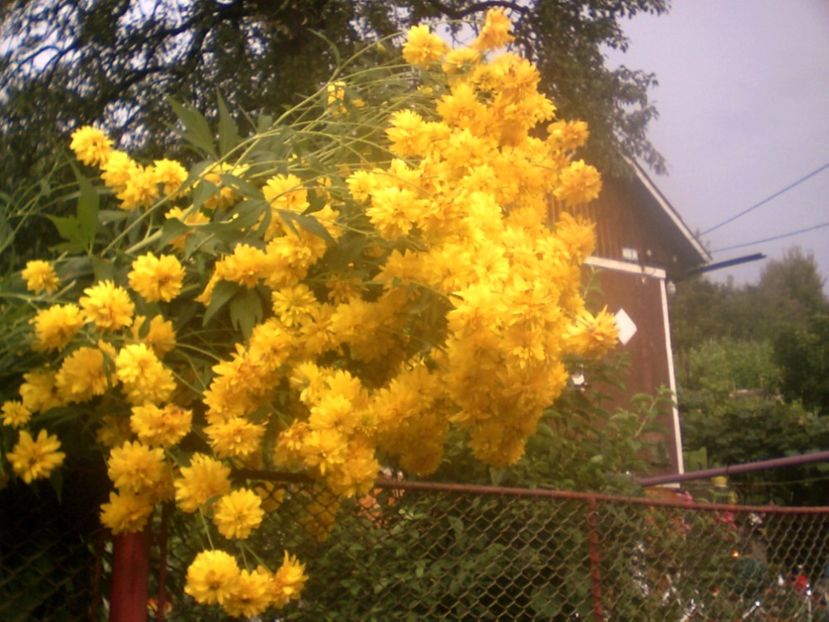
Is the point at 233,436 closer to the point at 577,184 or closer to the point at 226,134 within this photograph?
the point at 226,134

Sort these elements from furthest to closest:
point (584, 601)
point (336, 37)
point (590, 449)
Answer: point (336, 37)
point (590, 449)
point (584, 601)

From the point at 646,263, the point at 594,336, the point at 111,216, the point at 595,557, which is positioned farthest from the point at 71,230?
the point at 646,263

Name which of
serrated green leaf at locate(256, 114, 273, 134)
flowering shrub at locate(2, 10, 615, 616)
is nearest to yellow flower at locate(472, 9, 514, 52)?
flowering shrub at locate(2, 10, 615, 616)

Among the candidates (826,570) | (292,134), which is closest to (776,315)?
(826,570)

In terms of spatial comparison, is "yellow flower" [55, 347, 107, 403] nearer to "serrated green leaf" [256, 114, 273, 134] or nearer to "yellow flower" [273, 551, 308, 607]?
"yellow flower" [273, 551, 308, 607]

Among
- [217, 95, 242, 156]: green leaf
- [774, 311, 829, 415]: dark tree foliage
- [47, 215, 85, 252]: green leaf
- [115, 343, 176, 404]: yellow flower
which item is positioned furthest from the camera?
[774, 311, 829, 415]: dark tree foliage

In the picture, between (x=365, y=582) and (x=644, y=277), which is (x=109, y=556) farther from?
(x=644, y=277)

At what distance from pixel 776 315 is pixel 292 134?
46.4 metres

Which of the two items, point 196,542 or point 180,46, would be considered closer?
point 196,542

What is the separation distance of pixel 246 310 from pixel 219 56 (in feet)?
26.7

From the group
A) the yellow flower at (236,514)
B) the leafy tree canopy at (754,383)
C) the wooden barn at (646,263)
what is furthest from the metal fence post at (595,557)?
the wooden barn at (646,263)

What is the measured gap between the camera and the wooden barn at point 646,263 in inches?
615

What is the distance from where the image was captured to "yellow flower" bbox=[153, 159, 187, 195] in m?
2.21

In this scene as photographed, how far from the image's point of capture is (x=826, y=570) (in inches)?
186
